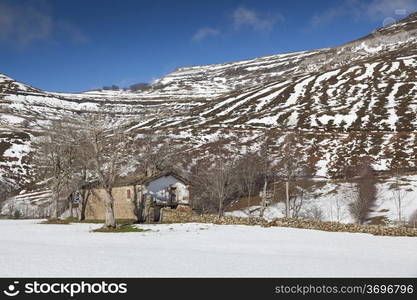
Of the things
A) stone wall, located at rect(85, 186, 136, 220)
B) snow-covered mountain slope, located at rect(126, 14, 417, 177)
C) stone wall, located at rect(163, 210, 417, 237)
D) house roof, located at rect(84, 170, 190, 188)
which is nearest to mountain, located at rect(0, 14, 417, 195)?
snow-covered mountain slope, located at rect(126, 14, 417, 177)

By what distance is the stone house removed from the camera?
191 ft

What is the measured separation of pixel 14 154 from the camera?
470ft

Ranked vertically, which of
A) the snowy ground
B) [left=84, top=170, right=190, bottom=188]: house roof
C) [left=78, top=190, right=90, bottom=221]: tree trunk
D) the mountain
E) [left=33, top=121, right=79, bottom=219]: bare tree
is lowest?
the snowy ground

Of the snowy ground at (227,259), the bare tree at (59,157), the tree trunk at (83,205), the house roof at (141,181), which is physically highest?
the bare tree at (59,157)

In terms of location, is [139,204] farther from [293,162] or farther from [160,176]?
[293,162]

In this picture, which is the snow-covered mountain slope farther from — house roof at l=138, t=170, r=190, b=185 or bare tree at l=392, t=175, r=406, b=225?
house roof at l=138, t=170, r=190, b=185

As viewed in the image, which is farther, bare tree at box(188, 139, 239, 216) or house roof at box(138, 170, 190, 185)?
bare tree at box(188, 139, 239, 216)

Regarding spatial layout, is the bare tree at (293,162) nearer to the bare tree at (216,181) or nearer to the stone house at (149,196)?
the bare tree at (216,181)

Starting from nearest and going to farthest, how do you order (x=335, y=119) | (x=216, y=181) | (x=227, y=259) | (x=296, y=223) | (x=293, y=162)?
(x=227, y=259)
(x=296, y=223)
(x=216, y=181)
(x=293, y=162)
(x=335, y=119)

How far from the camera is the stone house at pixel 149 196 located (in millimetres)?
58188

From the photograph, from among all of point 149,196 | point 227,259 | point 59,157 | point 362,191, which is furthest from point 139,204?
point 227,259

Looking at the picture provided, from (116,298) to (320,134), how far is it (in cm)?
11485

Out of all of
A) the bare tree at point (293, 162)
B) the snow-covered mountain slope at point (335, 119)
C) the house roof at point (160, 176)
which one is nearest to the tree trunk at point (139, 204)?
the house roof at point (160, 176)

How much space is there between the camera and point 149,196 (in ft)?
189
